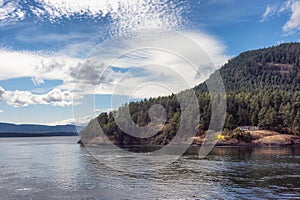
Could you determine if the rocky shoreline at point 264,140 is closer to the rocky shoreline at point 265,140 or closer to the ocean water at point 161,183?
the rocky shoreline at point 265,140

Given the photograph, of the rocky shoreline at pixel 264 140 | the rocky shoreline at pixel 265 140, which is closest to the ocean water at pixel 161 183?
the rocky shoreline at pixel 264 140

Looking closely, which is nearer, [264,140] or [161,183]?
[161,183]

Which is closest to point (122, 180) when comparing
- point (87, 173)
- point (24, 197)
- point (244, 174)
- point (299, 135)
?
point (87, 173)

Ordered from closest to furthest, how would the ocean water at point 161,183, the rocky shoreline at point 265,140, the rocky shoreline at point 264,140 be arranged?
1. the ocean water at point 161,183
2. the rocky shoreline at point 264,140
3. the rocky shoreline at point 265,140

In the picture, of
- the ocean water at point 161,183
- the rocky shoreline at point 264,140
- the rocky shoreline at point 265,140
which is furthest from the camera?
the rocky shoreline at point 265,140

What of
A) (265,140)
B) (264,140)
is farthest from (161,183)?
(264,140)

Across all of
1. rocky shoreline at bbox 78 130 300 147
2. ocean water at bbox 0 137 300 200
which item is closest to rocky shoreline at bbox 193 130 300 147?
rocky shoreline at bbox 78 130 300 147

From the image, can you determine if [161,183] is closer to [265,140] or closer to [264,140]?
[265,140]

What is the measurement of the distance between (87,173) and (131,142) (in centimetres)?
10932

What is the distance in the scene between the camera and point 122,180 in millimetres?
59406

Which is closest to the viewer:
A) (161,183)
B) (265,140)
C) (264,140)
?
(161,183)

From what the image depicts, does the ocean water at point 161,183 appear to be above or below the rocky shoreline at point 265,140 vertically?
below

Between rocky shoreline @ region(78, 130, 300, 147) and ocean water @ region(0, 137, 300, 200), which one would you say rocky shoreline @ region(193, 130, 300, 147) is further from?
ocean water @ region(0, 137, 300, 200)

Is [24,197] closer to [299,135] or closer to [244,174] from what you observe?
[244,174]
